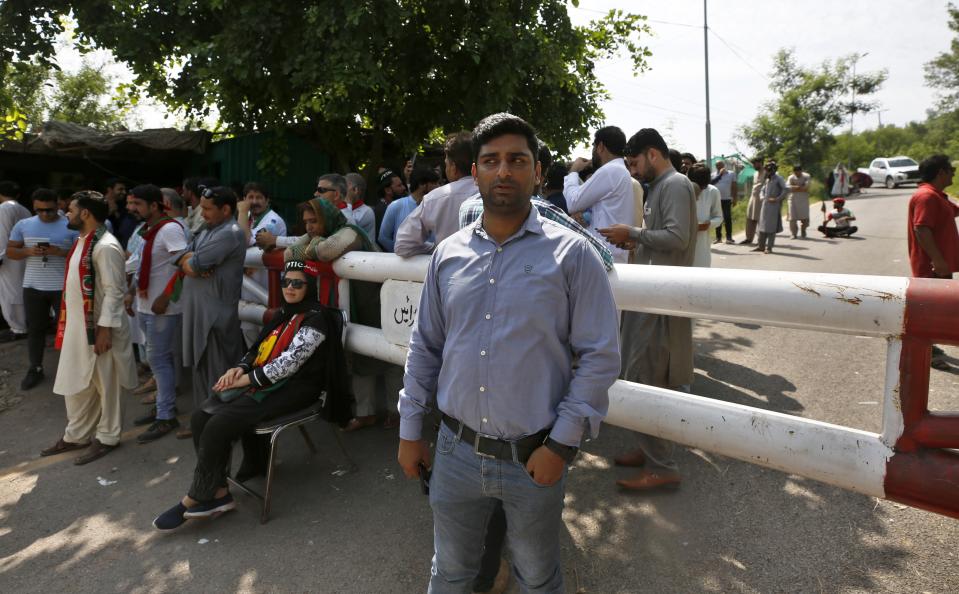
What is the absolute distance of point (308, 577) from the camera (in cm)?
299

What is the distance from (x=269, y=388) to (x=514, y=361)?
226cm

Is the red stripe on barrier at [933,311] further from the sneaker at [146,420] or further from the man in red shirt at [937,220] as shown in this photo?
the sneaker at [146,420]

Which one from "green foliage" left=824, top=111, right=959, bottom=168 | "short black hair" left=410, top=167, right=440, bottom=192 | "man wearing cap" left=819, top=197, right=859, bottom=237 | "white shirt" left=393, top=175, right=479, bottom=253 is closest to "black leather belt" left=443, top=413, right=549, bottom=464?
"white shirt" left=393, top=175, right=479, bottom=253

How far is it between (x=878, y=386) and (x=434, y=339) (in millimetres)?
3891

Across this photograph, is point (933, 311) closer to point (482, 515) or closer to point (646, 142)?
point (482, 515)

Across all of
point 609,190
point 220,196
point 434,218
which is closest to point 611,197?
point 609,190

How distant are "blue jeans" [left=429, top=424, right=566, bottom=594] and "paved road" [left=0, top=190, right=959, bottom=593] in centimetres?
82

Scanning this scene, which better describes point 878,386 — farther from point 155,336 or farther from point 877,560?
point 155,336

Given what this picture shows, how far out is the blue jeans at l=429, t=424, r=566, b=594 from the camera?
1.95m

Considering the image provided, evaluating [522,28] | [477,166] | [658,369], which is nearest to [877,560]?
[658,369]

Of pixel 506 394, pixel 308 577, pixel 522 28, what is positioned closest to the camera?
pixel 506 394

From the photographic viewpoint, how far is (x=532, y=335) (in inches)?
73.2

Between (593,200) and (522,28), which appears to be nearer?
(593,200)

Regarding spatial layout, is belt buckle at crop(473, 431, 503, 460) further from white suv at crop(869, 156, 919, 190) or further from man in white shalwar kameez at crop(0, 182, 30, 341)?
white suv at crop(869, 156, 919, 190)
